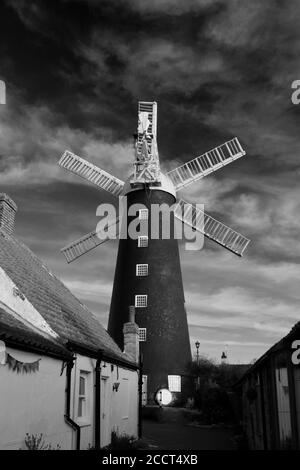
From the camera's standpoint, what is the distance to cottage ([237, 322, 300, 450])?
8.19 metres

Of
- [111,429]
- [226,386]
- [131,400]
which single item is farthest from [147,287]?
[111,429]

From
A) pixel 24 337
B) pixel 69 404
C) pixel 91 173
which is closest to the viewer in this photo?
pixel 24 337

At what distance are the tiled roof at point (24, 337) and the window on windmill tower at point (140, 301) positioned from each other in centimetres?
1949

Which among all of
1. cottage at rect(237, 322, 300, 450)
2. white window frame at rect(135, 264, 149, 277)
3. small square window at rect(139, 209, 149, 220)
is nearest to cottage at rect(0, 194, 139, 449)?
cottage at rect(237, 322, 300, 450)

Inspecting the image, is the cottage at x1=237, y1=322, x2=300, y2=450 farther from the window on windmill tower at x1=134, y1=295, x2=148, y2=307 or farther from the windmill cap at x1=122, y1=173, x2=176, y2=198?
the windmill cap at x1=122, y1=173, x2=176, y2=198

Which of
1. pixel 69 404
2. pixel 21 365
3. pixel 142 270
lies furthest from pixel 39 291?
pixel 142 270

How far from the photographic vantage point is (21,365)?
876 cm

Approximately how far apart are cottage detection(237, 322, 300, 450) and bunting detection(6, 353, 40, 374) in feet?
16.5

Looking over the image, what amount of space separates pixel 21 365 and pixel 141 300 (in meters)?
21.9

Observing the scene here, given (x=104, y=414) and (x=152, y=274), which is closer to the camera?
(x=104, y=414)

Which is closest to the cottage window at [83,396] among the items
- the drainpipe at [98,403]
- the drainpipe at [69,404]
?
the drainpipe at [98,403]

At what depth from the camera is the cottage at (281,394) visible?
819 centimetres

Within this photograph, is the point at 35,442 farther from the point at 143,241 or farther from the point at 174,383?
the point at 143,241
